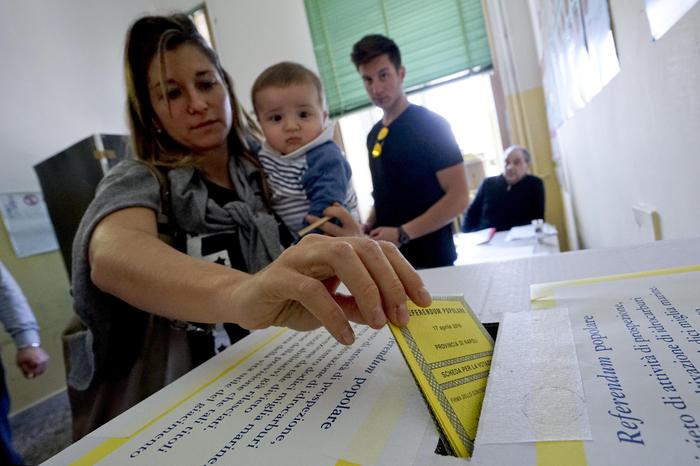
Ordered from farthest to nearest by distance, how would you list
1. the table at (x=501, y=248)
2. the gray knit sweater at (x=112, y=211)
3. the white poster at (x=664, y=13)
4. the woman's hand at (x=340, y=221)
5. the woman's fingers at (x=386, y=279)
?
the table at (x=501, y=248), the woman's hand at (x=340, y=221), the gray knit sweater at (x=112, y=211), the white poster at (x=664, y=13), the woman's fingers at (x=386, y=279)

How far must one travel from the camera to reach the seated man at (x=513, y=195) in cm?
271

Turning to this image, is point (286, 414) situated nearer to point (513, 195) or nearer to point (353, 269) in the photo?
point (353, 269)

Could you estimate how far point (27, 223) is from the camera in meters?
2.33

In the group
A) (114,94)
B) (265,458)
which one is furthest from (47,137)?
(265,458)

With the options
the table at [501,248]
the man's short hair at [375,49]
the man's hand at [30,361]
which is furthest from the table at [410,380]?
Answer: the man's hand at [30,361]

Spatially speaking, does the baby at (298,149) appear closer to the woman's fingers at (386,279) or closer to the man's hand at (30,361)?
the woman's fingers at (386,279)

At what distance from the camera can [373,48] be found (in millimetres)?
1384

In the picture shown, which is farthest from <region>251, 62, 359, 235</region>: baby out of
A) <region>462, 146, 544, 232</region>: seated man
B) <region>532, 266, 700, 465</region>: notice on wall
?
<region>462, 146, 544, 232</region>: seated man

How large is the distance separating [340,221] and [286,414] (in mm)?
579

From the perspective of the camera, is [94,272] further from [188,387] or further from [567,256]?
[567,256]

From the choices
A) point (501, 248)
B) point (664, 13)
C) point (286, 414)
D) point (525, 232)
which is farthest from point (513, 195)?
point (286, 414)

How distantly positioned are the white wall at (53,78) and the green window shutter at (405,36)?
1.61 m

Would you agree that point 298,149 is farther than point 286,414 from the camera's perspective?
Yes

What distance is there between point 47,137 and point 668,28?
3.04 metres
